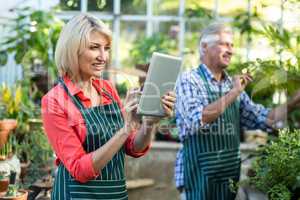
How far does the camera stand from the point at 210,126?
363 centimetres

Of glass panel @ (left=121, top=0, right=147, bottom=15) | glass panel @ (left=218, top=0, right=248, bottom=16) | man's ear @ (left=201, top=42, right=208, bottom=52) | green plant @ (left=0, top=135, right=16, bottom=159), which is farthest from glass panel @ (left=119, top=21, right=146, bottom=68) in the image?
man's ear @ (left=201, top=42, right=208, bottom=52)

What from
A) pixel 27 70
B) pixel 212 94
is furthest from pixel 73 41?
pixel 27 70

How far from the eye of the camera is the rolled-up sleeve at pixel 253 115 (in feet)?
Answer: 12.5

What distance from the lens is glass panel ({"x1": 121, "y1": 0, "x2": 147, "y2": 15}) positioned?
20.5 ft

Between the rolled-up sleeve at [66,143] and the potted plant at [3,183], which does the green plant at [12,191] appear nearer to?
the potted plant at [3,183]

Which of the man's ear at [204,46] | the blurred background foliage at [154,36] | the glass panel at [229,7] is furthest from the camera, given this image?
the glass panel at [229,7]

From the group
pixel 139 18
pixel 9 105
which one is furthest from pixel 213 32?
pixel 139 18

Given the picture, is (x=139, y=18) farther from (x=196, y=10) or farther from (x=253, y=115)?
(x=253, y=115)

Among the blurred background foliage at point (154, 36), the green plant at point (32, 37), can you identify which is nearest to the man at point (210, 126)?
the blurred background foliage at point (154, 36)

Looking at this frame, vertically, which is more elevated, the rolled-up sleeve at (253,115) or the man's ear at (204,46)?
the man's ear at (204,46)

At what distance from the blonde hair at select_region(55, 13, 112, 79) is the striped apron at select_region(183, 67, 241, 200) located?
131 centimetres

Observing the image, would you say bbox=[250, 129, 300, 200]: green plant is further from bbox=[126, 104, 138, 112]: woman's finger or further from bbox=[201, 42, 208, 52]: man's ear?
bbox=[201, 42, 208, 52]: man's ear

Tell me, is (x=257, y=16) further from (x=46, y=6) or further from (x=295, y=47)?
(x=46, y=6)

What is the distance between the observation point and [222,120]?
3637 mm
